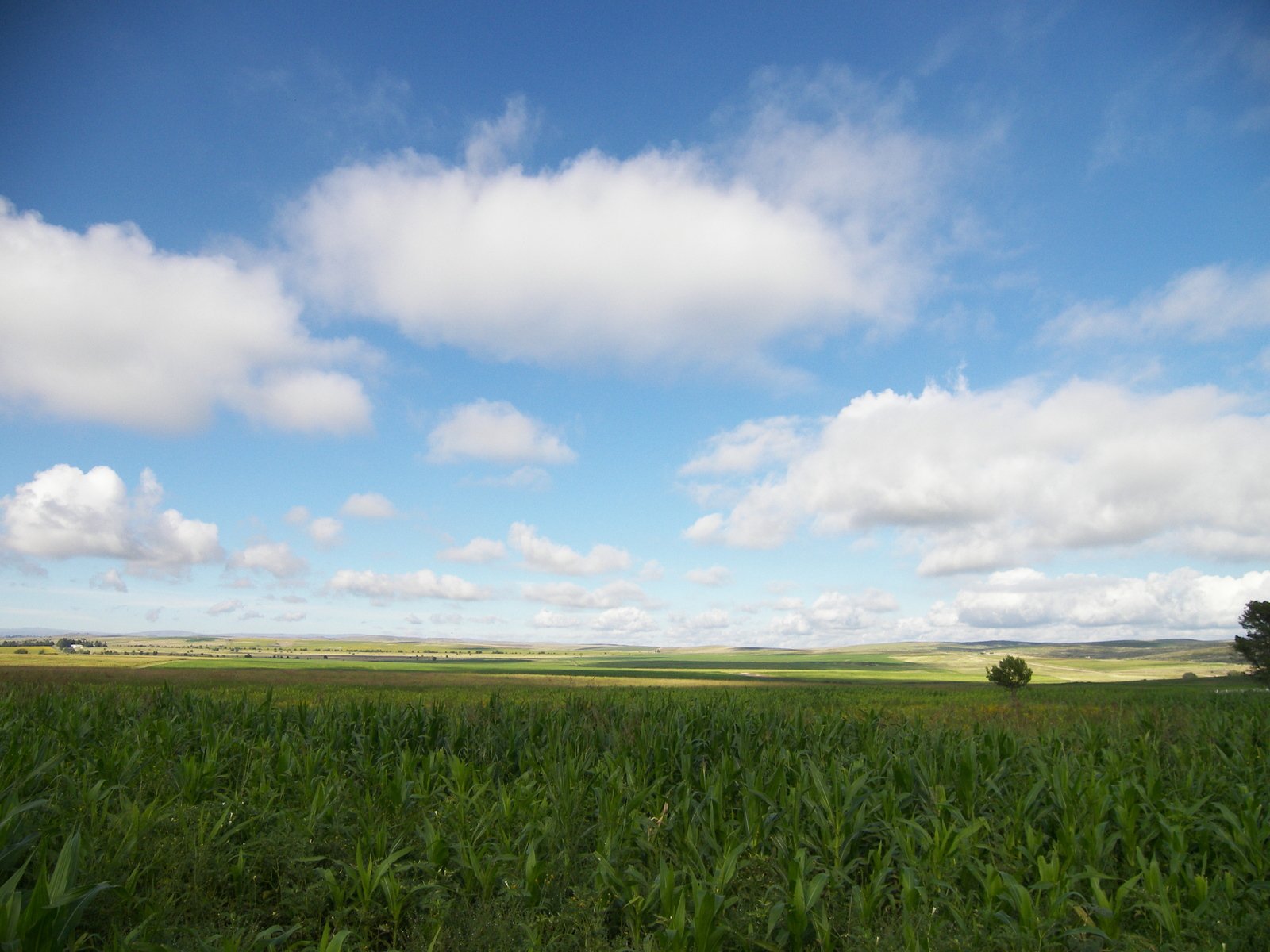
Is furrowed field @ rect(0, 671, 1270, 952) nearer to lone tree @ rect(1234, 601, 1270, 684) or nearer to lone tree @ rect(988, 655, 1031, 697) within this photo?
lone tree @ rect(988, 655, 1031, 697)

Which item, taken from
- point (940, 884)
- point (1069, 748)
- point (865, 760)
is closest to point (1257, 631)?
point (1069, 748)

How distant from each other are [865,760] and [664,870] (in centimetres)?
682

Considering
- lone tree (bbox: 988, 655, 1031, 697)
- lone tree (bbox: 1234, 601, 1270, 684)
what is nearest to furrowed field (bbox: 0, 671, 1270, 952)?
lone tree (bbox: 988, 655, 1031, 697)

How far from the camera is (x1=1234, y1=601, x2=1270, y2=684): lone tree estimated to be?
56.2m

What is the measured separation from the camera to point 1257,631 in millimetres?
58125

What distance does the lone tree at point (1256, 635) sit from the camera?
56.2 m

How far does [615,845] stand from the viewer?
26.7 ft

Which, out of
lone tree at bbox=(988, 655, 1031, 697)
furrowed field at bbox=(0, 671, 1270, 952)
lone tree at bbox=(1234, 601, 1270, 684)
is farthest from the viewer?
lone tree at bbox=(1234, 601, 1270, 684)

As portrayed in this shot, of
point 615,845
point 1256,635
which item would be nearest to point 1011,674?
point 1256,635

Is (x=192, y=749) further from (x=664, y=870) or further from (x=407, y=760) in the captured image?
(x=664, y=870)

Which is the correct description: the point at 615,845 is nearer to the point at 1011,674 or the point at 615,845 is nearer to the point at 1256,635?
the point at 1011,674

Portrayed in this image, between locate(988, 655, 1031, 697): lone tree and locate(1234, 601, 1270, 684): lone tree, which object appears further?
locate(1234, 601, 1270, 684): lone tree

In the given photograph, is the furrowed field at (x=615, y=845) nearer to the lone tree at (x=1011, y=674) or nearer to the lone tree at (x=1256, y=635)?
the lone tree at (x=1011, y=674)

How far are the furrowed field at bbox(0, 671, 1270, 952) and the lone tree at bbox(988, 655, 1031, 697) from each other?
97.9 feet
